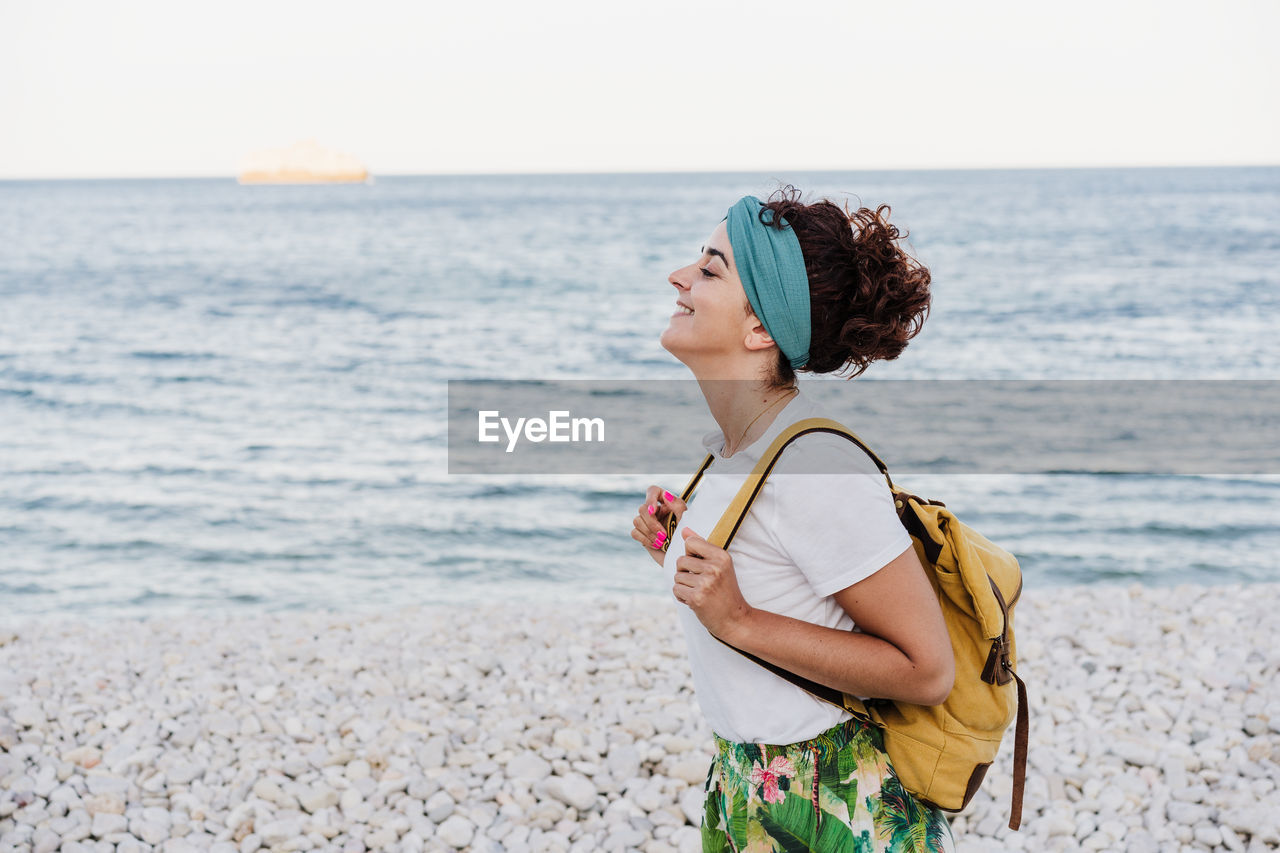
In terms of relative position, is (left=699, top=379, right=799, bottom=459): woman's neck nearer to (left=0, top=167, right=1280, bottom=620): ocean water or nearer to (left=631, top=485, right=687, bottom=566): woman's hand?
(left=631, top=485, right=687, bottom=566): woman's hand

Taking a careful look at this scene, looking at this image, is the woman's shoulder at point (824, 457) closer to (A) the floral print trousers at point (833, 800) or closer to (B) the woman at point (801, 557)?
(B) the woman at point (801, 557)

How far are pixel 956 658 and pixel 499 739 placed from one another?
3.54 metres

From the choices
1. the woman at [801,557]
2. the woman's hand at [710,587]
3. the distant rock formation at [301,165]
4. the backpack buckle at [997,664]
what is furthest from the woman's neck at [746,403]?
the distant rock formation at [301,165]

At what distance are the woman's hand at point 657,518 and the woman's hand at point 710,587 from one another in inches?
13.5

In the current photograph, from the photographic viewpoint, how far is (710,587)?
167cm

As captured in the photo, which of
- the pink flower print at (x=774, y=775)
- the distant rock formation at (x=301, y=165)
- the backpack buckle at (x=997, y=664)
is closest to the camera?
the backpack buckle at (x=997, y=664)

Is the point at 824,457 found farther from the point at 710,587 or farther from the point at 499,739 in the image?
the point at 499,739

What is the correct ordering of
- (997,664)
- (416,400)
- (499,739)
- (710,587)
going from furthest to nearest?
(416,400) → (499,739) → (997,664) → (710,587)

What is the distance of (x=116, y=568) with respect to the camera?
10.1 metres

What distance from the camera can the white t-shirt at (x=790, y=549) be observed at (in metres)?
1.68

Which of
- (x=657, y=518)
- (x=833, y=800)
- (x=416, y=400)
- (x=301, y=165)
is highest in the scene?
(x=301, y=165)

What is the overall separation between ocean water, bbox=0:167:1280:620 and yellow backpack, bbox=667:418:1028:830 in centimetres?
63

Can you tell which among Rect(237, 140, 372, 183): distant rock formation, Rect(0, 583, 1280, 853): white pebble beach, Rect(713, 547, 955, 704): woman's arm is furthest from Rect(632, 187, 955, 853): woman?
Rect(237, 140, 372, 183): distant rock formation

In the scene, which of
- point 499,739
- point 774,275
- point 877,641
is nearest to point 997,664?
point 877,641
